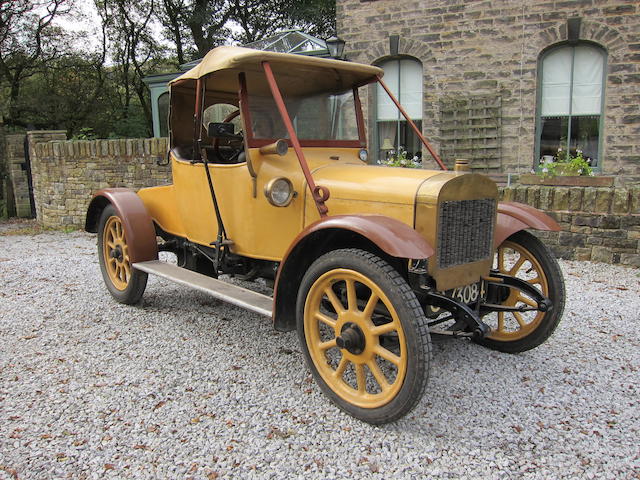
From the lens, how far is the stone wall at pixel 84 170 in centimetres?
917

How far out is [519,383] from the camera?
319cm

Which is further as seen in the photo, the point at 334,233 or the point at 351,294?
the point at 334,233

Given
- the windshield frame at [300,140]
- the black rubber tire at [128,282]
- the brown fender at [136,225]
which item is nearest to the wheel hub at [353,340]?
the windshield frame at [300,140]

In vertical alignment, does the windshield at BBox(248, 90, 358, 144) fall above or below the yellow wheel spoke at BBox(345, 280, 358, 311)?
above

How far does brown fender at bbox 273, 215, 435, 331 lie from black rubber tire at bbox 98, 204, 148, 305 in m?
1.94

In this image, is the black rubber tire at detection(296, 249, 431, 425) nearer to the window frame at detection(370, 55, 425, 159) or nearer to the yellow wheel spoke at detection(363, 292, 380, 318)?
the yellow wheel spoke at detection(363, 292, 380, 318)

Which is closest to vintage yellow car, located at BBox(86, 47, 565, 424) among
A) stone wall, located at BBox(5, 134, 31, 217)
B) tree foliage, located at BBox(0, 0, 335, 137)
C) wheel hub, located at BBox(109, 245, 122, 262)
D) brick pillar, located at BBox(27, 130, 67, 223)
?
wheel hub, located at BBox(109, 245, 122, 262)

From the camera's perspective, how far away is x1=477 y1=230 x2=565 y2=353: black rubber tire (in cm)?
329

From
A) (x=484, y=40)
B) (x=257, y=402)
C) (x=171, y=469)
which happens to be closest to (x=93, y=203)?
(x=257, y=402)

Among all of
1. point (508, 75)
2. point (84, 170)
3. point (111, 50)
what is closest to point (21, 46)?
point (111, 50)

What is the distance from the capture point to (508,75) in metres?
9.11

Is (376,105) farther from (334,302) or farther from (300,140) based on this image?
(334,302)

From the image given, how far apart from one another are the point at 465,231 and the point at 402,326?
76cm

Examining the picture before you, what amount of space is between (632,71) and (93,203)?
7.98 m
